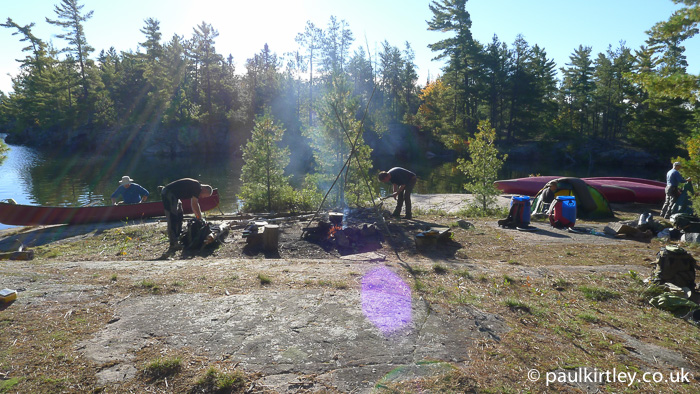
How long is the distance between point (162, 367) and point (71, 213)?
38.8 ft

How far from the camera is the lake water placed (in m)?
24.2

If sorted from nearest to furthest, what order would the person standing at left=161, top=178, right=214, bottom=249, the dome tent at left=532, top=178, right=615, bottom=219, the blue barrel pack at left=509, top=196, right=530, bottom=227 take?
the person standing at left=161, top=178, right=214, bottom=249 < the blue barrel pack at left=509, top=196, right=530, bottom=227 < the dome tent at left=532, top=178, right=615, bottom=219

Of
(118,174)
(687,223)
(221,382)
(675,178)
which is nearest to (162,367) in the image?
(221,382)

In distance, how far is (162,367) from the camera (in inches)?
130

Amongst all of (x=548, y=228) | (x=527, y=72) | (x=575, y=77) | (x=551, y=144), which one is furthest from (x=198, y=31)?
(x=548, y=228)

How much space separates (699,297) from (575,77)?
2431 inches

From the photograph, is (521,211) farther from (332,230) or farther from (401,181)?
(332,230)

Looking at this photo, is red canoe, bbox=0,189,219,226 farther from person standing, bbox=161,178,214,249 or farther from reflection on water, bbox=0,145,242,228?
reflection on water, bbox=0,145,242,228

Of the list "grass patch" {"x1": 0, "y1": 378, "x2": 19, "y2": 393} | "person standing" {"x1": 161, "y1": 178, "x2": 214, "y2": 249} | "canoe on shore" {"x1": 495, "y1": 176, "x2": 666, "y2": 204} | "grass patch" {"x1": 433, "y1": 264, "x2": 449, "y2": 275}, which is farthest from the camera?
"canoe on shore" {"x1": 495, "y1": 176, "x2": 666, "y2": 204}

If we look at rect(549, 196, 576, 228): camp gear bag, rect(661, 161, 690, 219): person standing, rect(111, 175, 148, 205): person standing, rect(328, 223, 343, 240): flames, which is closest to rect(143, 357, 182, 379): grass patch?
rect(328, 223, 343, 240): flames

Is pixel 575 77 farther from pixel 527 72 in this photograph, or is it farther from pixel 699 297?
pixel 699 297

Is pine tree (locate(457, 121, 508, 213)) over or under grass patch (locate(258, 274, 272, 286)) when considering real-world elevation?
over

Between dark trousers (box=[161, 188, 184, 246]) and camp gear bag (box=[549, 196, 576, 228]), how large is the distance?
9.98 m

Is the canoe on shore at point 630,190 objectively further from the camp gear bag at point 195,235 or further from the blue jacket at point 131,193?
the blue jacket at point 131,193
